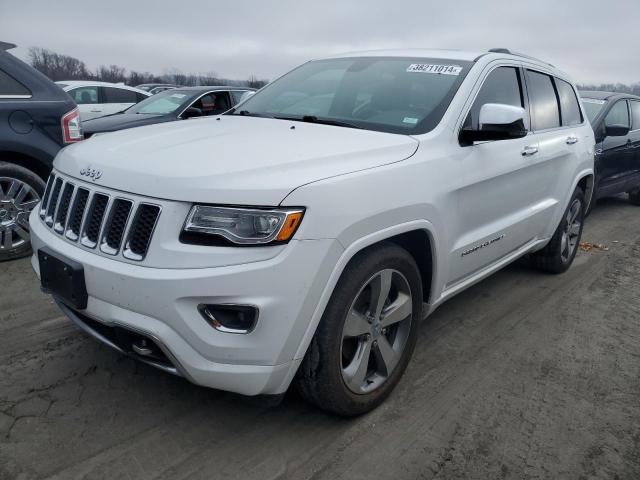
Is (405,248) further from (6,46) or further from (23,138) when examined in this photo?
(6,46)

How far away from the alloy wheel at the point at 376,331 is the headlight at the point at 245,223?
529mm

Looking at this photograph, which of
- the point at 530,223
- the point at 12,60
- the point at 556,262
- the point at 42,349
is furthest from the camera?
the point at 556,262

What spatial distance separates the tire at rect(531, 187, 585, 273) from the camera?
4.70 metres

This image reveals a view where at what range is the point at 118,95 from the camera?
1299 cm

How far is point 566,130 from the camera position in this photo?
177 inches

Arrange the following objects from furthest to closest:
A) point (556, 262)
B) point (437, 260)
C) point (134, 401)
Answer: point (556, 262) → point (437, 260) → point (134, 401)

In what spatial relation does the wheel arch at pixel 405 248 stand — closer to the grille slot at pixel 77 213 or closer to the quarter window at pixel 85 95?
the grille slot at pixel 77 213

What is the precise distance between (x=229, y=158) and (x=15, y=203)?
2.93 metres

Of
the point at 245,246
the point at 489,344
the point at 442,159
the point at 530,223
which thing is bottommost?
the point at 489,344

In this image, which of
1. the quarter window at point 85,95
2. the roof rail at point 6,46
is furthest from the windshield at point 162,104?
the quarter window at point 85,95

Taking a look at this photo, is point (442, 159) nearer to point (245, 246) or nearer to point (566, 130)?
point (245, 246)

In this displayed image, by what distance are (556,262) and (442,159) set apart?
8.45 feet

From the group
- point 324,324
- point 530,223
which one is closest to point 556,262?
point 530,223

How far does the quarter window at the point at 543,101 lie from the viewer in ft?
13.3
